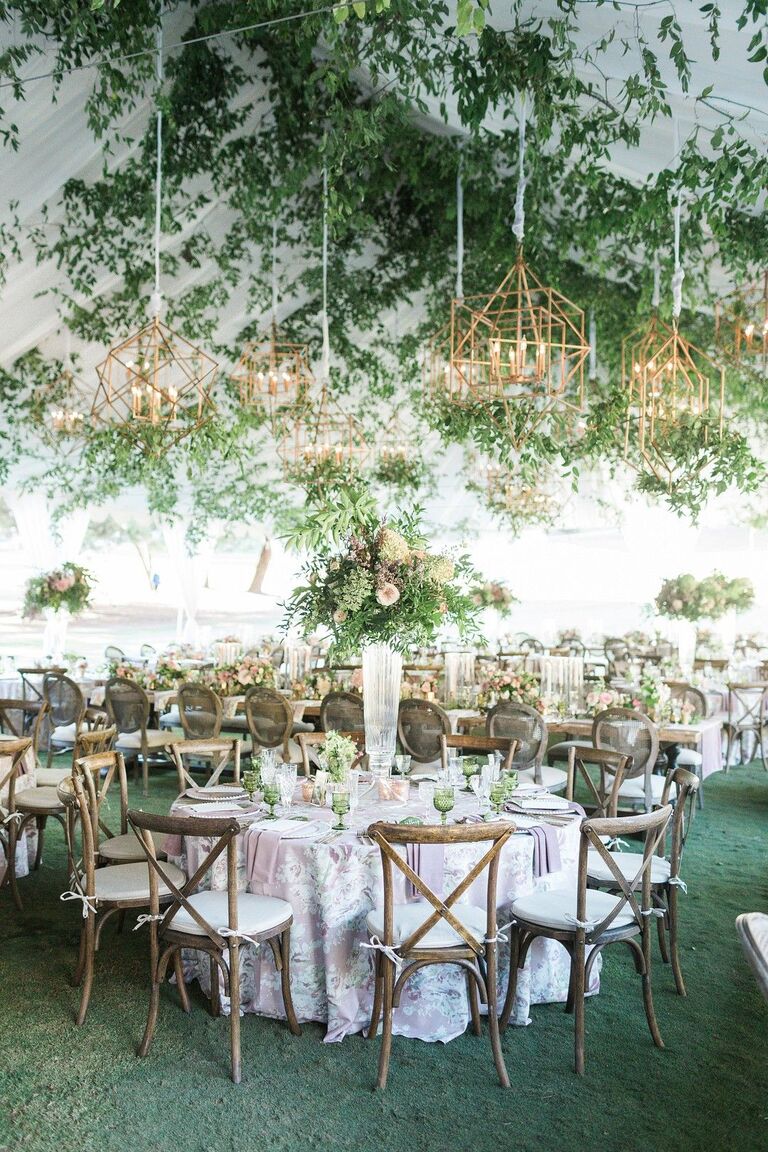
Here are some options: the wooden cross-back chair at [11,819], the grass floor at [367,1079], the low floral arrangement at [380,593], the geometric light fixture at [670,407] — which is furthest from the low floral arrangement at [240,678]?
the grass floor at [367,1079]

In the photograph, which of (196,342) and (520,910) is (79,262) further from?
(520,910)

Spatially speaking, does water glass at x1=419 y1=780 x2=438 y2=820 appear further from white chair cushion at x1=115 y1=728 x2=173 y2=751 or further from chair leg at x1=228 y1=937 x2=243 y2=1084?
white chair cushion at x1=115 y1=728 x2=173 y2=751

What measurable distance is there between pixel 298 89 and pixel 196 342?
3.37m

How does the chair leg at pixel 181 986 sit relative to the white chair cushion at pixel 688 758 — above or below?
below

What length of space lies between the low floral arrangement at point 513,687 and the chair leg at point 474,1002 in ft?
13.0

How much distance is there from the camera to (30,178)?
24.6ft

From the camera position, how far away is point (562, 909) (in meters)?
3.88

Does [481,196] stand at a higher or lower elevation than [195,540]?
higher

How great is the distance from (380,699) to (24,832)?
7.83 feet

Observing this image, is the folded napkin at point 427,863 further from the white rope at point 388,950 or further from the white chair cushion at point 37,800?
the white chair cushion at point 37,800

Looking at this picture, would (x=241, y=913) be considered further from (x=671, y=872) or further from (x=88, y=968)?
(x=671, y=872)

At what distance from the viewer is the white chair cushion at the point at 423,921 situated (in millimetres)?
3580

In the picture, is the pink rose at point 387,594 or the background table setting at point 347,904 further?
the pink rose at point 387,594

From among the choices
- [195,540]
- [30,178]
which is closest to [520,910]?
[30,178]
